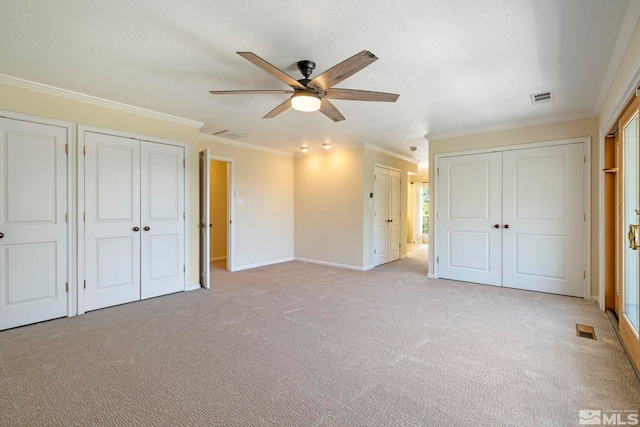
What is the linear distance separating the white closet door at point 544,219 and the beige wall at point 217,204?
541cm

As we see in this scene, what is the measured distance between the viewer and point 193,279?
168 inches

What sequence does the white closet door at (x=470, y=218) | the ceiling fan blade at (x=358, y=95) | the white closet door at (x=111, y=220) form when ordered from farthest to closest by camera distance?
the white closet door at (x=470, y=218) < the white closet door at (x=111, y=220) < the ceiling fan blade at (x=358, y=95)

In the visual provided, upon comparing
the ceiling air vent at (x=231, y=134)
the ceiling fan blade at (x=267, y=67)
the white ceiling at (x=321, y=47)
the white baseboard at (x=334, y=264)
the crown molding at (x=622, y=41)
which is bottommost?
the white baseboard at (x=334, y=264)

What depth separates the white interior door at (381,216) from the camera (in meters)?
5.93

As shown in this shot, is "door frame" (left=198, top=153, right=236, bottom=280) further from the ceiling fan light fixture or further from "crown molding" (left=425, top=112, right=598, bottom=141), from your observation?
"crown molding" (left=425, top=112, right=598, bottom=141)

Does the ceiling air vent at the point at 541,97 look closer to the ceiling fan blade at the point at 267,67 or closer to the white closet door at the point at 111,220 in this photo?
the ceiling fan blade at the point at 267,67

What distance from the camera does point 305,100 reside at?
2453 millimetres

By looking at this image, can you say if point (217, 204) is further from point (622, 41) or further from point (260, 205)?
Result: point (622, 41)

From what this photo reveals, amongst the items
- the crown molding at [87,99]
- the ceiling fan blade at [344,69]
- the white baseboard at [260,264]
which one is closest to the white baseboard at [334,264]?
the white baseboard at [260,264]

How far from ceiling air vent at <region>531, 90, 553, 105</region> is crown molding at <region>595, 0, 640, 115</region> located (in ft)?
1.32

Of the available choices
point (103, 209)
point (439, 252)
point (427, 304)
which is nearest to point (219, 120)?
point (103, 209)

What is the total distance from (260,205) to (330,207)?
1.38 m

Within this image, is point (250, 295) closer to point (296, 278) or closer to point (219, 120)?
point (296, 278)

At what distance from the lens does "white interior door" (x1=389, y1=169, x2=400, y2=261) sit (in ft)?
21.2
